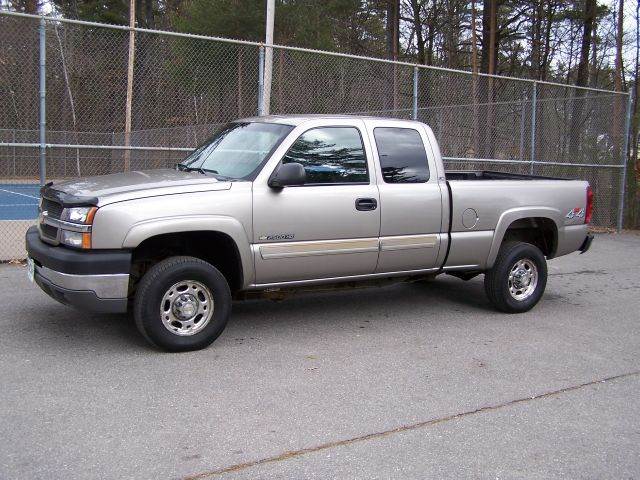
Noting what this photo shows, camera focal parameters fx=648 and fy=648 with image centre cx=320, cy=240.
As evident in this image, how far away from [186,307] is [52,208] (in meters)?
1.37

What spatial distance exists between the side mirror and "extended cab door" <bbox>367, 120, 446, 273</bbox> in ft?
3.21

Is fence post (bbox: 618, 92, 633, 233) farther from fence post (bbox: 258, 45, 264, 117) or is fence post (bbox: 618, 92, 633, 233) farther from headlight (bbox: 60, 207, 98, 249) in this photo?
headlight (bbox: 60, 207, 98, 249)

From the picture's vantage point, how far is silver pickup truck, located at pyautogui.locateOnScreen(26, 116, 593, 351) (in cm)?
491

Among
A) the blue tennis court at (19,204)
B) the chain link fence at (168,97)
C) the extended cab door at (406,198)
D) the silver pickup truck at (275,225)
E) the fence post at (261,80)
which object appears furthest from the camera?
the blue tennis court at (19,204)

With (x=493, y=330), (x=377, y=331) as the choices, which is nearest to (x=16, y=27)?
(x=377, y=331)

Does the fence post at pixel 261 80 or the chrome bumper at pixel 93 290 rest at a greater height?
the fence post at pixel 261 80

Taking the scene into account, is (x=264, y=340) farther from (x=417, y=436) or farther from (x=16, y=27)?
(x=16, y=27)

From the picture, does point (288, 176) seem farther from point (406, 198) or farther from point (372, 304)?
point (372, 304)

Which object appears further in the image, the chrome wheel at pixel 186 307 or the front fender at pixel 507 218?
the front fender at pixel 507 218

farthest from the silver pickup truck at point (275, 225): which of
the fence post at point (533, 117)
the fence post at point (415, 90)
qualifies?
the fence post at point (533, 117)

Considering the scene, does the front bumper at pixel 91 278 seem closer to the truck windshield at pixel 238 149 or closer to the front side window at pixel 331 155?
the truck windshield at pixel 238 149

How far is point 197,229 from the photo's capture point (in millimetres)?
5090

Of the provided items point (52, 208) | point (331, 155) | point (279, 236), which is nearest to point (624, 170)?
point (331, 155)

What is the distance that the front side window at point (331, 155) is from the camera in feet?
18.8
